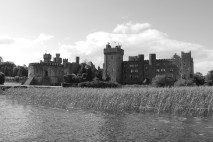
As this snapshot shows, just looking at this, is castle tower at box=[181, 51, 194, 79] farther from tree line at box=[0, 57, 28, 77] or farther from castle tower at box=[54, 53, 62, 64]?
tree line at box=[0, 57, 28, 77]

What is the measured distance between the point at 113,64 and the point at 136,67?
23.1 ft

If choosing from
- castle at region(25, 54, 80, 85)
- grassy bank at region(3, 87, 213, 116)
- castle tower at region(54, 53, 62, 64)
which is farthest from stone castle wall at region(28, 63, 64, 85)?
grassy bank at region(3, 87, 213, 116)

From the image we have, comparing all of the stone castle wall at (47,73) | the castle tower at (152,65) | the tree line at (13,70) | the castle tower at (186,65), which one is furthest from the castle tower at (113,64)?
the tree line at (13,70)

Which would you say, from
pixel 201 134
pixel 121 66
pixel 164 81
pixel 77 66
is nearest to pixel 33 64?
pixel 77 66

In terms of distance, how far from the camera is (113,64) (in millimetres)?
77000

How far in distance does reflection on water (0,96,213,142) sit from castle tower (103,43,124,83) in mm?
57319

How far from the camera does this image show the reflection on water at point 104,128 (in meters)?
12.1

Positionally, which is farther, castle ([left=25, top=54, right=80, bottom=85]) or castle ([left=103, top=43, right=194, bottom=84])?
castle ([left=103, top=43, right=194, bottom=84])

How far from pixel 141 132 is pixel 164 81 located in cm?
4631

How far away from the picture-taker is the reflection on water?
12.1 meters

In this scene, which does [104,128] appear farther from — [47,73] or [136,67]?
[136,67]

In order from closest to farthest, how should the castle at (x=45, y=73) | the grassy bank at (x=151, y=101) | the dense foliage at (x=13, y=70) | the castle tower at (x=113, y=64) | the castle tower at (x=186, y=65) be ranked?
the grassy bank at (x=151, y=101) → the castle at (x=45, y=73) → the castle tower at (x=186, y=65) → the castle tower at (x=113, y=64) → the dense foliage at (x=13, y=70)

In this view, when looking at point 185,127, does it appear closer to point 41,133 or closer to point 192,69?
point 41,133

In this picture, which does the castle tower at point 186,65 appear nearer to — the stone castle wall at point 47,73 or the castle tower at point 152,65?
the castle tower at point 152,65
